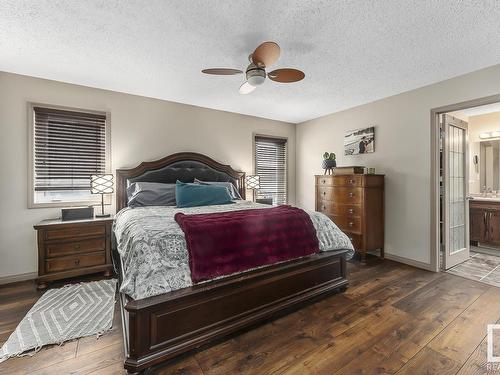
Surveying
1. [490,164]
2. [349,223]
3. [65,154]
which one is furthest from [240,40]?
[490,164]

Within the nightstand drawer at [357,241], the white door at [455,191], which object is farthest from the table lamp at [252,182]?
the white door at [455,191]

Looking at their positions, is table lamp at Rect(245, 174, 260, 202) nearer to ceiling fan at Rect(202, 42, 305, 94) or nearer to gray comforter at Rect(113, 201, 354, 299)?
ceiling fan at Rect(202, 42, 305, 94)

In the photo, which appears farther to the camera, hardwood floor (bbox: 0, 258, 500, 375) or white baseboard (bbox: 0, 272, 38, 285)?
white baseboard (bbox: 0, 272, 38, 285)

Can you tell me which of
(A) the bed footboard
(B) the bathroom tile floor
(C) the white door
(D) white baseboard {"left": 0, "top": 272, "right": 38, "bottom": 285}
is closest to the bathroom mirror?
(C) the white door

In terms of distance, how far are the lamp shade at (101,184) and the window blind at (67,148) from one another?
Answer: 0.98 feet

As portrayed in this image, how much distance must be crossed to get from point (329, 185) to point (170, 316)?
328 cm

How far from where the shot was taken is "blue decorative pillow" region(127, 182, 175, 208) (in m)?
3.33

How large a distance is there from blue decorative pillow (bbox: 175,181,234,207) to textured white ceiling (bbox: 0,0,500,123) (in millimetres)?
1412

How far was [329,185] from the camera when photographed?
417cm

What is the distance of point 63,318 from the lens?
216 cm

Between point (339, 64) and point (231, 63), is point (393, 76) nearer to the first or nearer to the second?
point (339, 64)

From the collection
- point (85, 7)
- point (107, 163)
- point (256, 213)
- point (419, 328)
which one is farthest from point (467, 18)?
point (107, 163)

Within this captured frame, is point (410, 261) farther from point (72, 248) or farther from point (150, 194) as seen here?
point (72, 248)

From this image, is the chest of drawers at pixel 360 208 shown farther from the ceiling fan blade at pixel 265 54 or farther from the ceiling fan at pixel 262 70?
the ceiling fan blade at pixel 265 54
